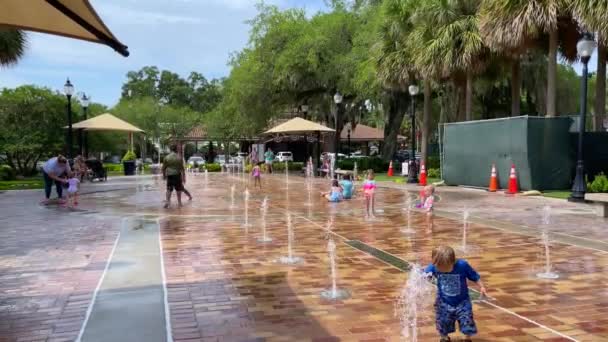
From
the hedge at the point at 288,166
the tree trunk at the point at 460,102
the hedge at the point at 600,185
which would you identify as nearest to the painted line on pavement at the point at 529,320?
the hedge at the point at 600,185

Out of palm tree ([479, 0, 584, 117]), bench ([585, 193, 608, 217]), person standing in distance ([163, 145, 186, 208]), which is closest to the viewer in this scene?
bench ([585, 193, 608, 217])

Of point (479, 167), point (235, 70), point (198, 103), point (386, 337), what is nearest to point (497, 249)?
point (386, 337)

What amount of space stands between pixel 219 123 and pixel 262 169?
14652 mm

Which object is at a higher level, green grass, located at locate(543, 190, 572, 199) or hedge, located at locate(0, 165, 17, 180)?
hedge, located at locate(0, 165, 17, 180)

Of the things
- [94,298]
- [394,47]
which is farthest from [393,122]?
[94,298]

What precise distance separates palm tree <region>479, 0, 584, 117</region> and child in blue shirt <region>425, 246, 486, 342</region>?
48.4 ft

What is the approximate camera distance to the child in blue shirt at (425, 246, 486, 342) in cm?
392

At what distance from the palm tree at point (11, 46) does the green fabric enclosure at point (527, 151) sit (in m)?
15.8

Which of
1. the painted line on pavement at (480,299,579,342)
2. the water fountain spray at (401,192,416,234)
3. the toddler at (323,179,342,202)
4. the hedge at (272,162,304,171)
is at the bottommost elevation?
the painted line on pavement at (480,299,579,342)

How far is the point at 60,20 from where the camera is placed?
3.93 m

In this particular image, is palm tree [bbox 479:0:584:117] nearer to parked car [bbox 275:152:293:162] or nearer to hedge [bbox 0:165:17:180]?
hedge [bbox 0:165:17:180]

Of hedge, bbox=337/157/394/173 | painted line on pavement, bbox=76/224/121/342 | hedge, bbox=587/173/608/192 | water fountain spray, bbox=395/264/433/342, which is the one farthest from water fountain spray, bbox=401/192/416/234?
hedge, bbox=337/157/394/173

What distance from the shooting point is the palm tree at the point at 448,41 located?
20625 mm

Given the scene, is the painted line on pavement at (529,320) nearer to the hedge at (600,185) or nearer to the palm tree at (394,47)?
the hedge at (600,185)
